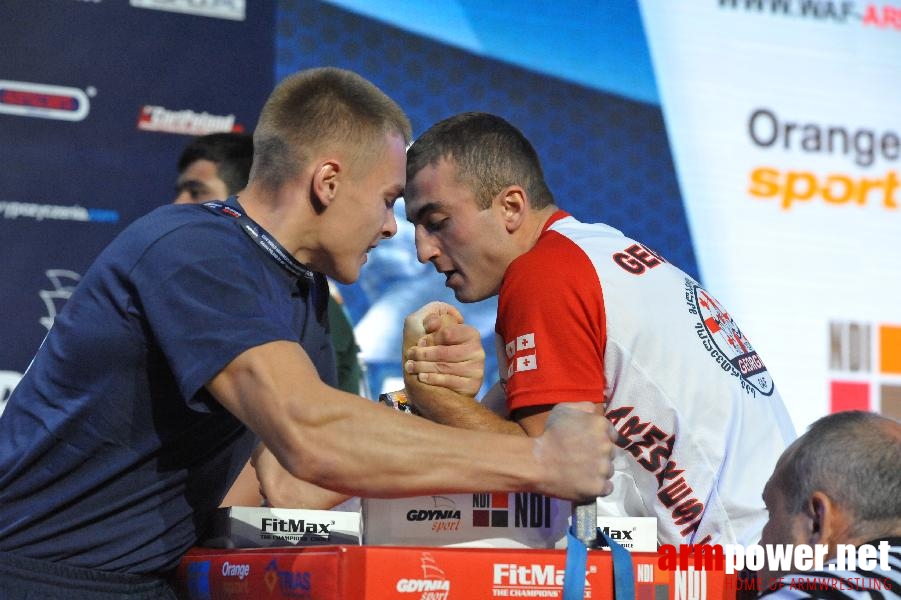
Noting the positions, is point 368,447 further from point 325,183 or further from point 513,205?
point 513,205

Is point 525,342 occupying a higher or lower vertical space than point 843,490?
higher

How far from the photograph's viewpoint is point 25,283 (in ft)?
13.1

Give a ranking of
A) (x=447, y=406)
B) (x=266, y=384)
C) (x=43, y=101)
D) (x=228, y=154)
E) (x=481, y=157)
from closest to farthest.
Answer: (x=266, y=384)
(x=447, y=406)
(x=481, y=157)
(x=228, y=154)
(x=43, y=101)

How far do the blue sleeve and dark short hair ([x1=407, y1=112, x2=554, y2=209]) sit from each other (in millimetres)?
1017

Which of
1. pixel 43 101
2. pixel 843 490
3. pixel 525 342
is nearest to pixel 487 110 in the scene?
pixel 43 101

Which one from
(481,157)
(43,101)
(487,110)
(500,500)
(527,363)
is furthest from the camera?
(487,110)

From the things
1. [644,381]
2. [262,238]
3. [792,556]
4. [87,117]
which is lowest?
[792,556]

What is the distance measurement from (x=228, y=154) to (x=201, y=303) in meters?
2.37

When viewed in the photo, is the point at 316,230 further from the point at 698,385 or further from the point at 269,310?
the point at 698,385

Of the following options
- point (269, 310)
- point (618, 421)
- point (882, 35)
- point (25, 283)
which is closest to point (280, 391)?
point (269, 310)

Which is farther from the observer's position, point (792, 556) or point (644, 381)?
point (644, 381)

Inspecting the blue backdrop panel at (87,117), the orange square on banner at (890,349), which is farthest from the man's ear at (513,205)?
the orange square on banner at (890,349)

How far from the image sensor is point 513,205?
266cm

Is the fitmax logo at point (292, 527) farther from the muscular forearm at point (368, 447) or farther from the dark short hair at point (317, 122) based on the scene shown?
the dark short hair at point (317, 122)
